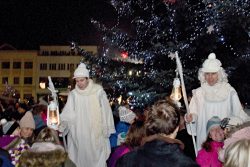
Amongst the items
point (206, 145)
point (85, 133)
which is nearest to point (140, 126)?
point (206, 145)

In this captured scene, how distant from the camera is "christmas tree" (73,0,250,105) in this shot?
46.5 ft

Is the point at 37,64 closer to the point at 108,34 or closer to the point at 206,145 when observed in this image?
the point at 108,34

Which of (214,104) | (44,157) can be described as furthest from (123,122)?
(44,157)

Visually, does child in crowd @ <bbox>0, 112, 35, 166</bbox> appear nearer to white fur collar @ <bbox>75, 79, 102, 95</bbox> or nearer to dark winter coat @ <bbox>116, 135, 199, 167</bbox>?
white fur collar @ <bbox>75, 79, 102, 95</bbox>

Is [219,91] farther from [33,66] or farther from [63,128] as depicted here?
[33,66]

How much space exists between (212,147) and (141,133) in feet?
3.24

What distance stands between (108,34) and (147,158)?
12.8 meters

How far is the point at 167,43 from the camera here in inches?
594

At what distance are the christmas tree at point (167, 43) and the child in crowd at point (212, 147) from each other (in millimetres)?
6947

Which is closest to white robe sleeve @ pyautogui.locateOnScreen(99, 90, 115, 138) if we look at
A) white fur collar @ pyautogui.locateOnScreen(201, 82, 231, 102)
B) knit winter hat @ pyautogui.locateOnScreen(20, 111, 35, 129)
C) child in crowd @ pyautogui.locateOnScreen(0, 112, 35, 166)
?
child in crowd @ pyautogui.locateOnScreen(0, 112, 35, 166)

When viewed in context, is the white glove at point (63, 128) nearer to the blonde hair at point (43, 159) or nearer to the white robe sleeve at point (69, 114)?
the white robe sleeve at point (69, 114)

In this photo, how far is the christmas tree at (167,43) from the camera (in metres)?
14.2

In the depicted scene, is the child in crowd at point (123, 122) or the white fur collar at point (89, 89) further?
the white fur collar at point (89, 89)

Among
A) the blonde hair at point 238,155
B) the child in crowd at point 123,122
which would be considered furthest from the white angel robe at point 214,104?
the blonde hair at point 238,155
